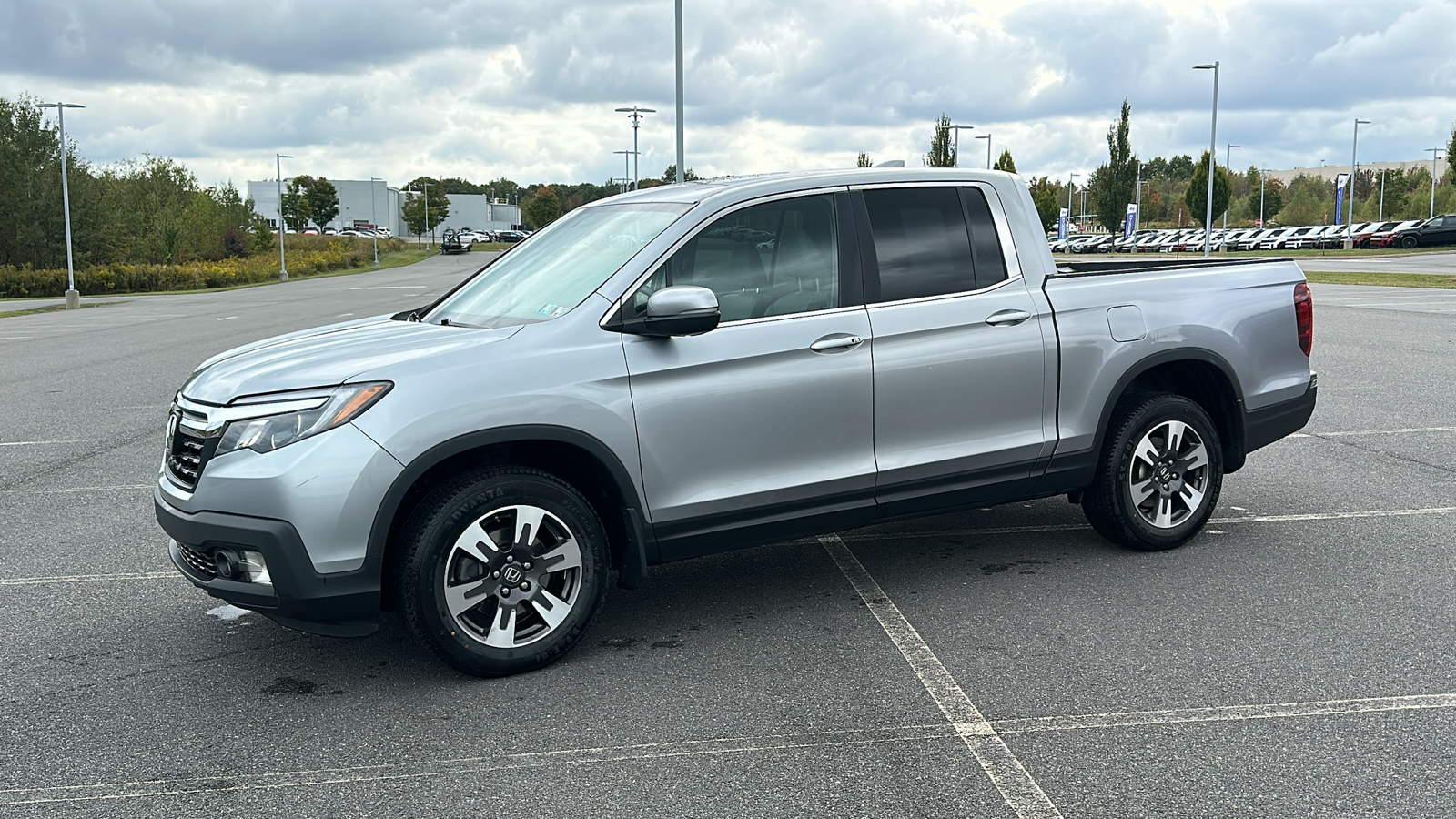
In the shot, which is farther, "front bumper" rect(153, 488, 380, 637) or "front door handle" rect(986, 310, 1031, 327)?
"front door handle" rect(986, 310, 1031, 327)

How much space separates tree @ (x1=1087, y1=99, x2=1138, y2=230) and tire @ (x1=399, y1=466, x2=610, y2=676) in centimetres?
7533

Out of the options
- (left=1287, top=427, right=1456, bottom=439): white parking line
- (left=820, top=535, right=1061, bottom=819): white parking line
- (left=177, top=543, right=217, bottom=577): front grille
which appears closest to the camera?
(left=820, top=535, right=1061, bottom=819): white parking line

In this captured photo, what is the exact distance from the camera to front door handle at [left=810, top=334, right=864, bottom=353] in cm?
489

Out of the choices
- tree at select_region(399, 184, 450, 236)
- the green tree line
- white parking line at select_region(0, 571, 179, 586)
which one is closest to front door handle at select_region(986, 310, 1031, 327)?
white parking line at select_region(0, 571, 179, 586)

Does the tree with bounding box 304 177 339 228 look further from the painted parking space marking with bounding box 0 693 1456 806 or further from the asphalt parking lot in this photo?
the painted parking space marking with bounding box 0 693 1456 806

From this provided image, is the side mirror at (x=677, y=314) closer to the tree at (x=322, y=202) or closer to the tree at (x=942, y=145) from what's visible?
the tree at (x=942, y=145)

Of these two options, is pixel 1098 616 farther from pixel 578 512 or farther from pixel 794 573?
pixel 578 512

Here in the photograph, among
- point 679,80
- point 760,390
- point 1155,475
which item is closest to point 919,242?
point 760,390

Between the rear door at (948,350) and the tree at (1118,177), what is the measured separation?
7360cm

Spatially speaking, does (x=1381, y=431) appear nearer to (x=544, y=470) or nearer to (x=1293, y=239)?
(x=544, y=470)

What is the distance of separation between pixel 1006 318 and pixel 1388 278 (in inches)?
1315

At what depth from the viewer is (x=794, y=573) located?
5793 mm

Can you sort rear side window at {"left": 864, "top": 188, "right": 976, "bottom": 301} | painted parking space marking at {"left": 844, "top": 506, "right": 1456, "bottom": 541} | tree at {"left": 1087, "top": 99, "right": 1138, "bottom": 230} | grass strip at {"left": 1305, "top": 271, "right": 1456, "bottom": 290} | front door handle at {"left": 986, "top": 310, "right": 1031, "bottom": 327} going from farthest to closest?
tree at {"left": 1087, "top": 99, "right": 1138, "bottom": 230} < grass strip at {"left": 1305, "top": 271, "right": 1456, "bottom": 290} < painted parking space marking at {"left": 844, "top": 506, "right": 1456, "bottom": 541} < front door handle at {"left": 986, "top": 310, "right": 1031, "bottom": 327} < rear side window at {"left": 864, "top": 188, "right": 976, "bottom": 301}

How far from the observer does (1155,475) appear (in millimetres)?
5879
